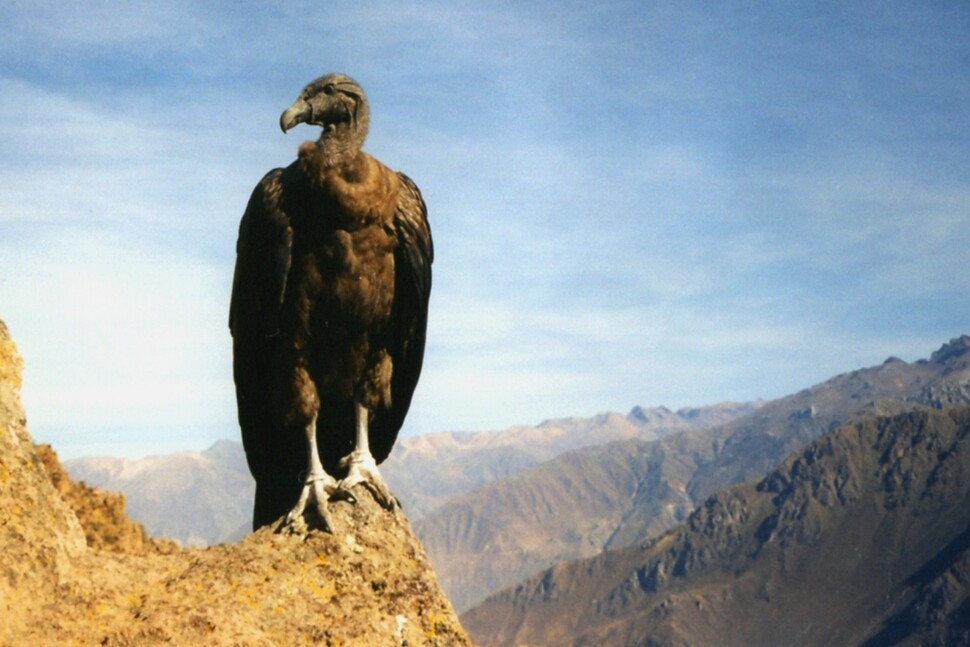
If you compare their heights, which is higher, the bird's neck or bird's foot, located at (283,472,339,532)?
the bird's neck

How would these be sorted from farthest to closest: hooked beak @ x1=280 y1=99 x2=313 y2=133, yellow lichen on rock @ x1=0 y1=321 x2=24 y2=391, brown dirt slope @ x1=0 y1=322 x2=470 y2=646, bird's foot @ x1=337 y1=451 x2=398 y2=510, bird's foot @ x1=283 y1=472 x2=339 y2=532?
hooked beak @ x1=280 y1=99 x2=313 y2=133 < bird's foot @ x1=337 y1=451 x2=398 y2=510 < bird's foot @ x1=283 y1=472 x2=339 y2=532 < yellow lichen on rock @ x1=0 y1=321 x2=24 y2=391 < brown dirt slope @ x1=0 y1=322 x2=470 y2=646

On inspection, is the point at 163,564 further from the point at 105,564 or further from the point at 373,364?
the point at 373,364

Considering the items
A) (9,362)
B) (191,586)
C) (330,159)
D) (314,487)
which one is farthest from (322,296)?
Result: (191,586)

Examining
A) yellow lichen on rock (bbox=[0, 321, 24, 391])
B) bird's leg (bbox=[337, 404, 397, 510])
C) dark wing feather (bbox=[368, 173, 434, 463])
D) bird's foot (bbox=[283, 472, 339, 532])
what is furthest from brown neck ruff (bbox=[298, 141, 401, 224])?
yellow lichen on rock (bbox=[0, 321, 24, 391])

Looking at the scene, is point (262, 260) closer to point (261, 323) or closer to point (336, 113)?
point (261, 323)

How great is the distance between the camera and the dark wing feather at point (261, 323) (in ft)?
30.2

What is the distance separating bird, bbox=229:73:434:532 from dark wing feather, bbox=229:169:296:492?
1cm

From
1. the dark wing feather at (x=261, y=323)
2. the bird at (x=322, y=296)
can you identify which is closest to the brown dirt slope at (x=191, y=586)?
the bird at (x=322, y=296)

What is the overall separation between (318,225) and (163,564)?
3592 millimetres

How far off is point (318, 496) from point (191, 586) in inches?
77.1

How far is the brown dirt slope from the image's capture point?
5.69m

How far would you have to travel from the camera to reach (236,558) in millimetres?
6695

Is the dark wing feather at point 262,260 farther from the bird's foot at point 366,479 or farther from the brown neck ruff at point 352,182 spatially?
the bird's foot at point 366,479

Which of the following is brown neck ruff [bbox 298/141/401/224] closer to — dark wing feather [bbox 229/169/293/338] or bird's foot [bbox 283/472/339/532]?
dark wing feather [bbox 229/169/293/338]
